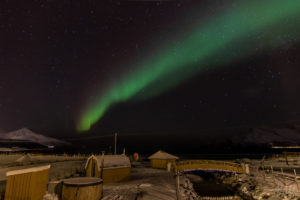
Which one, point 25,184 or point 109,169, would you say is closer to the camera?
point 25,184

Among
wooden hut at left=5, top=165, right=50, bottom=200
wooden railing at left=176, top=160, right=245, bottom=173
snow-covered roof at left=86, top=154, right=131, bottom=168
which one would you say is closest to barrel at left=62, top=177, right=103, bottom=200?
wooden hut at left=5, top=165, right=50, bottom=200

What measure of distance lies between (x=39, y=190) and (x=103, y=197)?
461 centimetres

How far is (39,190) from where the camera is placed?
11820 mm

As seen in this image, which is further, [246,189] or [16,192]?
[246,189]

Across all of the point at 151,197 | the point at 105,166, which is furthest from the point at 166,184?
the point at 105,166

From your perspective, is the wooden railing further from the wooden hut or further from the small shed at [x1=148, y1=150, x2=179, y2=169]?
the wooden hut

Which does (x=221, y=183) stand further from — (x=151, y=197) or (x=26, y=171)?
(x=26, y=171)

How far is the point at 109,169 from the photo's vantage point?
829 inches

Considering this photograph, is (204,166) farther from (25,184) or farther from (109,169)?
(25,184)

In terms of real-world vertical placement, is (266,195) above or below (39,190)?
below

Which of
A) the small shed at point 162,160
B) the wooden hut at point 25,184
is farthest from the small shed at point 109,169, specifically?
the small shed at point 162,160

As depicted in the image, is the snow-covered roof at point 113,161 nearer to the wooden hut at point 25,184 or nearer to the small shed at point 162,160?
the wooden hut at point 25,184

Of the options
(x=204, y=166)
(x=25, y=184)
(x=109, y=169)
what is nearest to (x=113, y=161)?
(x=109, y=169)

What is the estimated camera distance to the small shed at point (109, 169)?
20781 mm
